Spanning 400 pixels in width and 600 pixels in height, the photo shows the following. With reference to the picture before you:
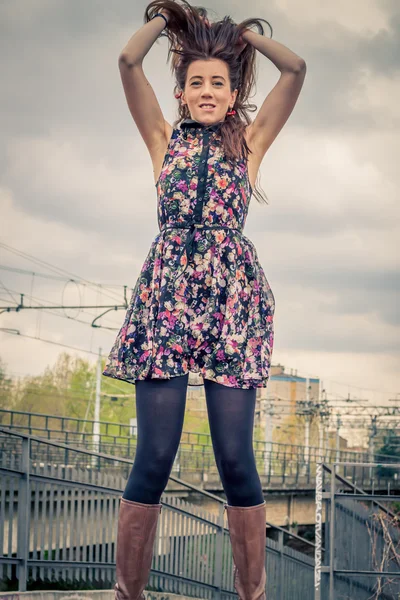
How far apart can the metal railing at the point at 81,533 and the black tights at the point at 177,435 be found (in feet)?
8.13

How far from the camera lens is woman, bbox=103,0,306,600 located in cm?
266

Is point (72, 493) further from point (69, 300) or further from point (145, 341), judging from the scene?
point (69, 300)

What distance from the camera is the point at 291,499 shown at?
33375mm

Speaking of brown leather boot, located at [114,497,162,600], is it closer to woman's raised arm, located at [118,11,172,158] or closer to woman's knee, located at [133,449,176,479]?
woman's knee, located at [133,449,176,479]

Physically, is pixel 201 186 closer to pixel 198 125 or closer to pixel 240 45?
pixel 198 125

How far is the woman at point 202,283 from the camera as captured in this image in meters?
2.66

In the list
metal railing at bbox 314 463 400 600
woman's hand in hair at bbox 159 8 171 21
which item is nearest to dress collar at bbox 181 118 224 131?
woman's hand in hair at bbox 159 8 171 21

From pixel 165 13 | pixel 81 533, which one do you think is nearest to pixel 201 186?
pixel 165 13

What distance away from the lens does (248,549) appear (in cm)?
268

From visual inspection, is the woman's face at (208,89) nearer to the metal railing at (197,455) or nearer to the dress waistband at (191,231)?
the dress waistband at (191,231)

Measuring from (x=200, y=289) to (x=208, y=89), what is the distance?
0.81 metres

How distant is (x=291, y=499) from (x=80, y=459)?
12622 millimetres

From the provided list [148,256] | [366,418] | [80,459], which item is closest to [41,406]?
[366,418]

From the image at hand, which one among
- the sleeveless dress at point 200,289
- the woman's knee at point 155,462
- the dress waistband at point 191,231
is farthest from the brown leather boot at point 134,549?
the dress waistband at point 191,231
